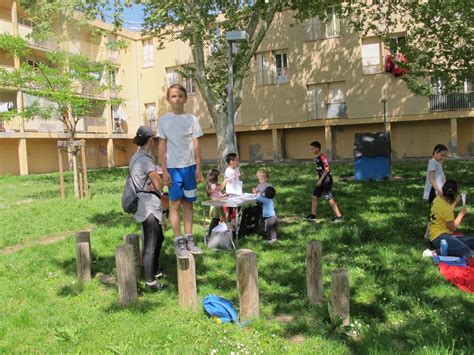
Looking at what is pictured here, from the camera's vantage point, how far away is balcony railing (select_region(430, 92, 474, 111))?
28.2m

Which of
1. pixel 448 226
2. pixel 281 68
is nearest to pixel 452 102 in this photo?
pixel 281 68

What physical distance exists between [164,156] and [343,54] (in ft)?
91.8

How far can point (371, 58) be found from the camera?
30375 millimetres

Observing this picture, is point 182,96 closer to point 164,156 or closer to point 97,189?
point 164,156

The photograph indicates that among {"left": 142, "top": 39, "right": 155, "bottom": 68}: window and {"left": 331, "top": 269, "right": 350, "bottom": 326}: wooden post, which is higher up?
{"left": 142, "top": 39, "right": 155, "bottom": 68}: window

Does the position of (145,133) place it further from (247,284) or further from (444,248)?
(444,248)

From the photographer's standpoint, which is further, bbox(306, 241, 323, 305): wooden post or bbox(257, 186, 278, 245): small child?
bbox(257, 186, 278, 245): small child

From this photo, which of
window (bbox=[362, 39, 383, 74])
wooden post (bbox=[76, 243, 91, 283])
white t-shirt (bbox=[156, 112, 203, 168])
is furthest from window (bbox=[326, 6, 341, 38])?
wooden post (bbox=[76, 243, 91, 283])

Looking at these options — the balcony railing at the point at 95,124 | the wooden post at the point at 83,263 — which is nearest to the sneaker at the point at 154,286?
the wooden post at the point at 83,263

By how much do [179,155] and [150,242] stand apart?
117cm

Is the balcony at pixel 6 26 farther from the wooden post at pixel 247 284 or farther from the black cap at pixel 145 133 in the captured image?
the wooden post at pixel 247 284

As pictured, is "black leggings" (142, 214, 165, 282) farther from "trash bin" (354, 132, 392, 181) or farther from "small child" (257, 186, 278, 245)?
"trash bin" (354, 132, 392, 181)

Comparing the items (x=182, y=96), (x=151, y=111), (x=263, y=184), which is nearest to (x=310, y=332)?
(x=182, y=96)

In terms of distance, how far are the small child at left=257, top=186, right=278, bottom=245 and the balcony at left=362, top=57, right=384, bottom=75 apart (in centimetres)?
2429
